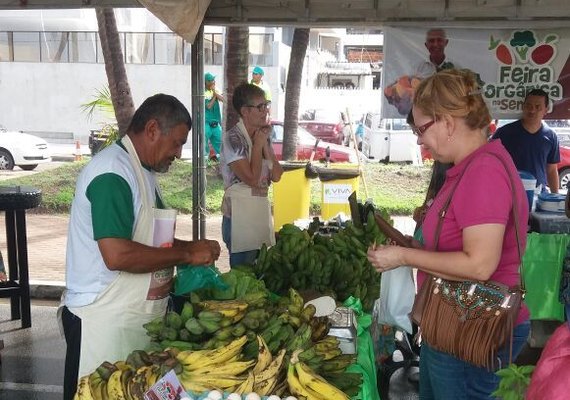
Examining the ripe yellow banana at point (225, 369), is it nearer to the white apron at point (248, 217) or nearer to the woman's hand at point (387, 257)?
the woman's hand at point (387, 257)

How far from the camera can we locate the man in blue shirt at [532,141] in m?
5.88

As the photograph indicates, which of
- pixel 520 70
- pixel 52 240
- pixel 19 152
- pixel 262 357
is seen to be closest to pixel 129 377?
pixel 262 357

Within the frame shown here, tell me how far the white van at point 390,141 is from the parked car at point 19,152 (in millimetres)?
8318

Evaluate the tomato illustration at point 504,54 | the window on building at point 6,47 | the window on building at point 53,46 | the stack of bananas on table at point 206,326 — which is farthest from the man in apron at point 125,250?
the window on building at point 6,47

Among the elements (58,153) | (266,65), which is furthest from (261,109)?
(266,65)

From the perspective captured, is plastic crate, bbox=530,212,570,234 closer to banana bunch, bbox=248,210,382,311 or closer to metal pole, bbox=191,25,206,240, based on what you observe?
banana bunch, bbox=248,210,382,311

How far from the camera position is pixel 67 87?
2312cm

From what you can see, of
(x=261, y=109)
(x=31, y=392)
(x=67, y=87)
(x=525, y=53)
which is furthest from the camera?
(x=67, y=87)

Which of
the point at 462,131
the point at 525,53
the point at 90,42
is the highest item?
the point at 90,42

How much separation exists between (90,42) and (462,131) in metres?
23.6

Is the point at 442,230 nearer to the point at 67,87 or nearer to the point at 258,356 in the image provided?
the point at 258,356

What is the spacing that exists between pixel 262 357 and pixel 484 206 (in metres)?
0.93

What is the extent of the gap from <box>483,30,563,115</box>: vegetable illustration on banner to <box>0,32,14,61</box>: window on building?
73.8ft

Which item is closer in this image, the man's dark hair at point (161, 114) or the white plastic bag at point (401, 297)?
the man's dark hair at point (161, 114)
